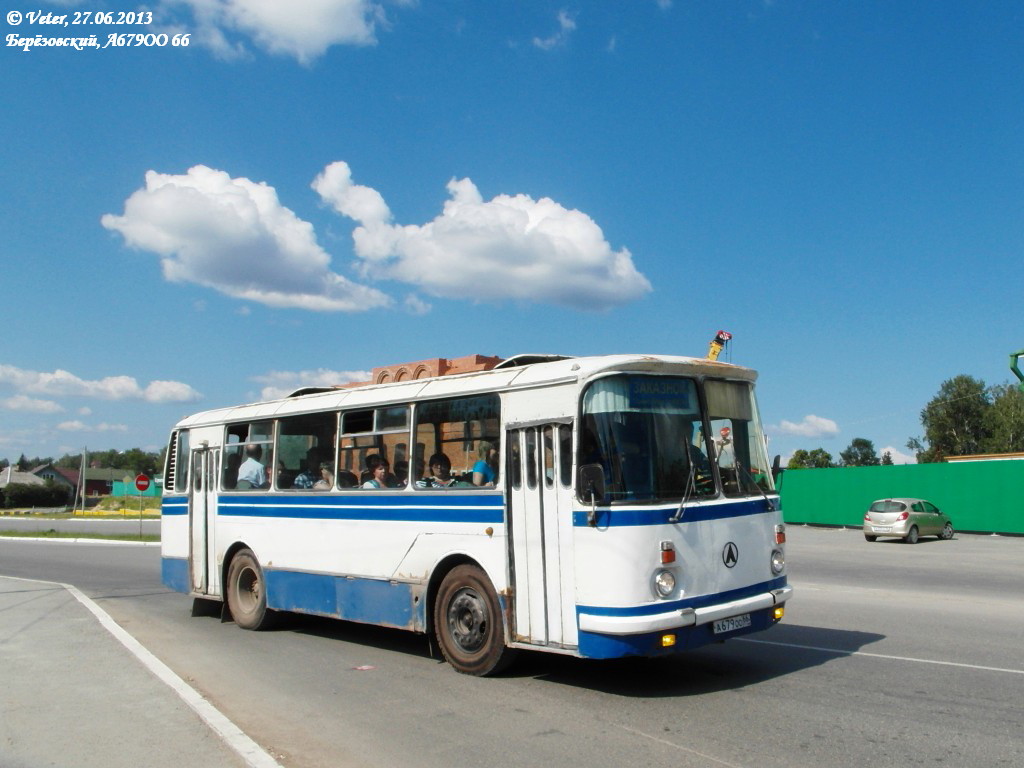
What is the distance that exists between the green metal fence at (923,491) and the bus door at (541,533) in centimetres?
2590

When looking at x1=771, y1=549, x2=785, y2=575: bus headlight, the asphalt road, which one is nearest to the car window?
the asphalt road

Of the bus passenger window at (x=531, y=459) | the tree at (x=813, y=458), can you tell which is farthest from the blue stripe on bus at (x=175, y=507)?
the tree at (x=813, y=458)

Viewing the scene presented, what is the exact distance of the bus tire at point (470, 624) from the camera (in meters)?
8.24

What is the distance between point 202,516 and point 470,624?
589cm

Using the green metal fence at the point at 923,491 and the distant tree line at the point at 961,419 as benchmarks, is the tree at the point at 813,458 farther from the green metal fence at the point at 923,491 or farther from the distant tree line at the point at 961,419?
the green metal fence at the point at 923,491

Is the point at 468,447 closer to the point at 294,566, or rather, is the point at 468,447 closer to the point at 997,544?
the point at 294,566

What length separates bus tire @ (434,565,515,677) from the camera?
27.0 ft

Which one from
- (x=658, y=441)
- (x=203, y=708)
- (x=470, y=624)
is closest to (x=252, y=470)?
(x=470, y=624)

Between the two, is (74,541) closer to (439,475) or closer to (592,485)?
(439,475)

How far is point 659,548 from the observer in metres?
7.27

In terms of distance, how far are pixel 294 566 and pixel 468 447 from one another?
3487mm

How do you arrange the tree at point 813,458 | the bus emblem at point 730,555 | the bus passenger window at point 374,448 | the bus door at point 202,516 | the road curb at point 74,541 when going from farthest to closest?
1. the tree at point 813,458
2. the road curb at point 74,541
3. the bus door at point 202,516
4. the bus passenger window at point 374,448
5. the bus emblem at point 730,555

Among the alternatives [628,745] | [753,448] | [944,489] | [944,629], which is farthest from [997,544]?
[628,745]

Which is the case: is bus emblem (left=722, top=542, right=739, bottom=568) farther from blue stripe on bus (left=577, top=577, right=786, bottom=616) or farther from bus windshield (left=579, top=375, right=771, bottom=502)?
bus windshield (left=579, top=375, right=771, bottom=502)
